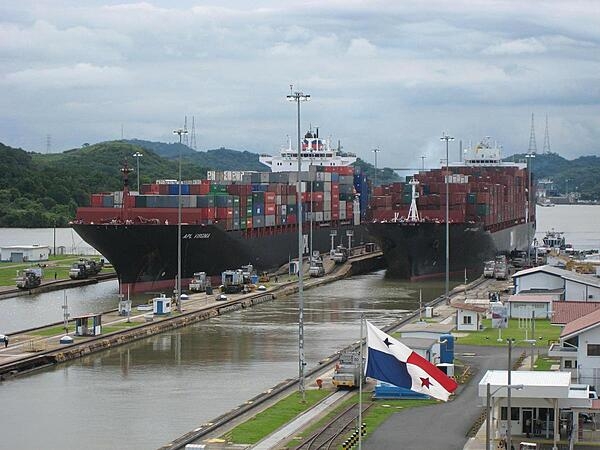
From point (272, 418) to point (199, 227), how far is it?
40.0 meters

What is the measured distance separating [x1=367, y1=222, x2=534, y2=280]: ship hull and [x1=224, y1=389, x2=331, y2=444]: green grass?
1706 inches

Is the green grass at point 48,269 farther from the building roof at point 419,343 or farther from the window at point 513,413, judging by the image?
the window at point 513,413

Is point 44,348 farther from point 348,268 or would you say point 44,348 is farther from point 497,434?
point 348,268

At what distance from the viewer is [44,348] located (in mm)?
39969

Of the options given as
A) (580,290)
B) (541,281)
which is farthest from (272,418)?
(541,281)

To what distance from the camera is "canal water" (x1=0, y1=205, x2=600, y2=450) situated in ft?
95.5

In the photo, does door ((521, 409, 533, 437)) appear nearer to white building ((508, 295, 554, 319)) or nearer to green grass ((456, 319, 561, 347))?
green grass ((456, 319, 561, 347))

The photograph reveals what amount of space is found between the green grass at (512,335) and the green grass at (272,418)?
10.9 meters

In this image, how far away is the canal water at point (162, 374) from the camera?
95.5 ft

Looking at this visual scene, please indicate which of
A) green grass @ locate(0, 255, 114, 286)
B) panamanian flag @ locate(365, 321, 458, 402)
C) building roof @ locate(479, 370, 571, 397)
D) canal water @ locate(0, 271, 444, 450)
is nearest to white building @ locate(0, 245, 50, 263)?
green grass @ locate(0, 255, 114, 286)

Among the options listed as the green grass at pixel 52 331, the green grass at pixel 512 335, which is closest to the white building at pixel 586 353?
the green grass at pixel 512 335

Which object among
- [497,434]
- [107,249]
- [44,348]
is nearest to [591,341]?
Answer: [497,434]

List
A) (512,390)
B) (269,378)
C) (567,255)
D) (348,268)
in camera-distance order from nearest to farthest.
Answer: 1. (512,390)
2. (269,378)
3. (348,268)
4. (567,255)

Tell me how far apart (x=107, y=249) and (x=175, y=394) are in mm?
32952
